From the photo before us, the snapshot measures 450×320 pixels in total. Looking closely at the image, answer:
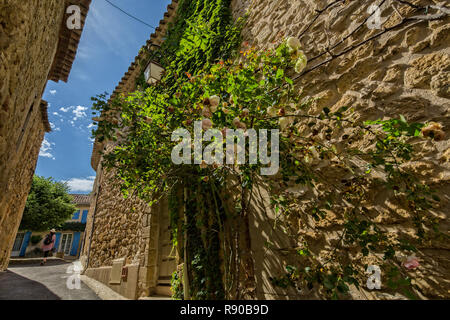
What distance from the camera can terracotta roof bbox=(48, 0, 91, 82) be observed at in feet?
13.7

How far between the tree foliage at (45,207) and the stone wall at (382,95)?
1684 cm

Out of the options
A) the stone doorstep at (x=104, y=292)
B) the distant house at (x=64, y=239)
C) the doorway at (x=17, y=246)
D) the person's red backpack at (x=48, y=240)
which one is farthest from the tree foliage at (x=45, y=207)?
the stone doorstep at (x=104, y=292)

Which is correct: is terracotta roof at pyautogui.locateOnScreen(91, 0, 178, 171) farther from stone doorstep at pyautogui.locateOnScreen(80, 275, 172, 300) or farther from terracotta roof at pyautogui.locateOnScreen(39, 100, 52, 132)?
stone doorstep at pyautogui.locateOnScreen(80, 275, 172, 300)

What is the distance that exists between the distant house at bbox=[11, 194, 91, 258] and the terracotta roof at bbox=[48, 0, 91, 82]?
15.1m

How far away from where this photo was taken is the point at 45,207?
1404 cm

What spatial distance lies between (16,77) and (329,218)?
2961 millimetres

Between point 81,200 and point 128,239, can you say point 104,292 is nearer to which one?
point 128,239

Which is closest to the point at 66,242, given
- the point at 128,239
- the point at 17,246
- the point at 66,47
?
the point at 17,246

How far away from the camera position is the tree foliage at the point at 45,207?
44.0 ft

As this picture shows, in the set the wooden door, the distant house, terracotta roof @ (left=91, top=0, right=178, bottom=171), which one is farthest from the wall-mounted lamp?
the distant house

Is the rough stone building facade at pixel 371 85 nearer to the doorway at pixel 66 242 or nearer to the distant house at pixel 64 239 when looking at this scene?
the distant house at pixel 64 239

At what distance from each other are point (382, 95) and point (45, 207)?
18.2 metres

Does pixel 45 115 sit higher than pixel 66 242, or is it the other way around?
pixel 45 115

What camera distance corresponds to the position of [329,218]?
1.66 m
